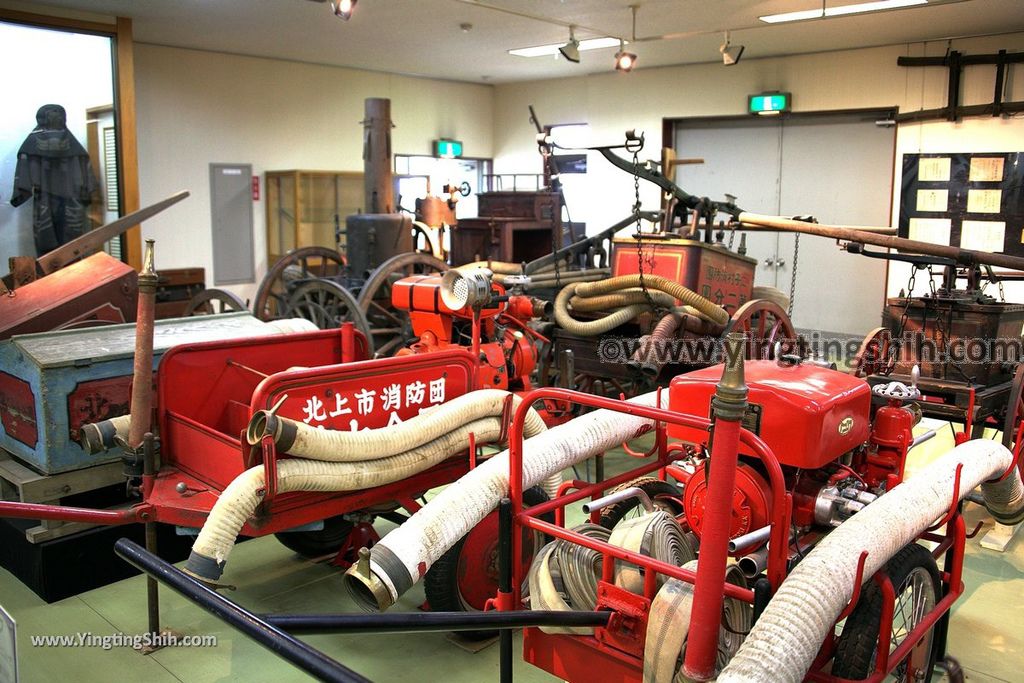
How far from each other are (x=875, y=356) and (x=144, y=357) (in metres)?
4.01

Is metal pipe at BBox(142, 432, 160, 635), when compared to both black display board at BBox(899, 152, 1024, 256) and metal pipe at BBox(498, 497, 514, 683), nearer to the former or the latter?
metal pipe at BBox(498, 497, 514, 683)

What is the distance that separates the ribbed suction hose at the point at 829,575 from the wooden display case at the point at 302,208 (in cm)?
808

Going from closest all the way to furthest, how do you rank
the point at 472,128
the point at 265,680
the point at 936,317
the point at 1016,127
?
1. the point at 265,680
2. the point at 936,317
3. the point at 1016,127
4. the point at 472,128

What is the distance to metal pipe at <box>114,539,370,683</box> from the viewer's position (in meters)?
1.46

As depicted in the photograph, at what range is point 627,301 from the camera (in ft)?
19.6

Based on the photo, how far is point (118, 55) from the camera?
7938 millimetres

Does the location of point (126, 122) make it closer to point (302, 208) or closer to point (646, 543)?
point (302, 208)

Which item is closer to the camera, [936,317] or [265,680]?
[265,680]

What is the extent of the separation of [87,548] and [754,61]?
9146 mm

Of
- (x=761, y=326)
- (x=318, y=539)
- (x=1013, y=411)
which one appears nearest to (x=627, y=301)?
(x=761, y=326)

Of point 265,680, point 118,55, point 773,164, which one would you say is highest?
point 118,55

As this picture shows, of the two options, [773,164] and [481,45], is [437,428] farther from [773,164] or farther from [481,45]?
[773,164]

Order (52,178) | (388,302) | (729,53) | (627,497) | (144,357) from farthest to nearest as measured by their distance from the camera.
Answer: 1. (729,53)
2. (388,302)
3. (52,178)
4. (144,357)
5. (627,497)

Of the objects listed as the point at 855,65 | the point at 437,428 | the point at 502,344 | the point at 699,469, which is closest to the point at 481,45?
the point at 855,65
